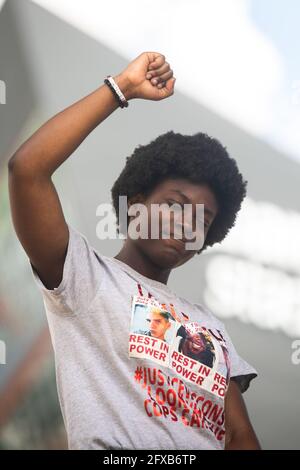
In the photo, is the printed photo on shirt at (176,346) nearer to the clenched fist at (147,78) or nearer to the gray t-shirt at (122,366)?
the gray t-shirt at (122,366)

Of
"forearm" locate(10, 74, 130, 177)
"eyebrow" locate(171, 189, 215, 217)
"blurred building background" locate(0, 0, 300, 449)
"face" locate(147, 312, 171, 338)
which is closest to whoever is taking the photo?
"forearm" locate(10, 74, 130, 177)

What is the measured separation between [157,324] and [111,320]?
0.07m

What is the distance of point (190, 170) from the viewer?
996 millimetres

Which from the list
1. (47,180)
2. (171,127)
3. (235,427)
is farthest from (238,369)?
(171,127)

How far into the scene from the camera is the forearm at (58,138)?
2.42 ft

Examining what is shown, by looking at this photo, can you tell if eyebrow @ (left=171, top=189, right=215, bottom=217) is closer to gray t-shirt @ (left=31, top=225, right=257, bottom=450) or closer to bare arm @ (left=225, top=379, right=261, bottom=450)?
gray t-shirt @ (left=31, top=225, right=257, bottom=450)

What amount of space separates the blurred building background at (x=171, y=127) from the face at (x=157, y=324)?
937mm

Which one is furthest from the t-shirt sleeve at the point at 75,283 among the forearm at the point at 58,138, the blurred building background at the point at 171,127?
the blurred building background at the point at 171,127

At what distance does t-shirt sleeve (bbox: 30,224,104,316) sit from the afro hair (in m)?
0.25

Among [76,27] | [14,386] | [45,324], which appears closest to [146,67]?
[76,27]

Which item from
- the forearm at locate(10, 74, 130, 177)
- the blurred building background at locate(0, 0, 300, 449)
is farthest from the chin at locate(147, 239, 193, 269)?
the blurred building background at locate(0, 0, 300, 449)

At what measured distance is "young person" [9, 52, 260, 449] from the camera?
2.47 ft

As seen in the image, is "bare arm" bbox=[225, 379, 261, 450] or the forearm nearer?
the forearm

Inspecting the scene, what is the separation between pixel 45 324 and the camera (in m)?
1.78
